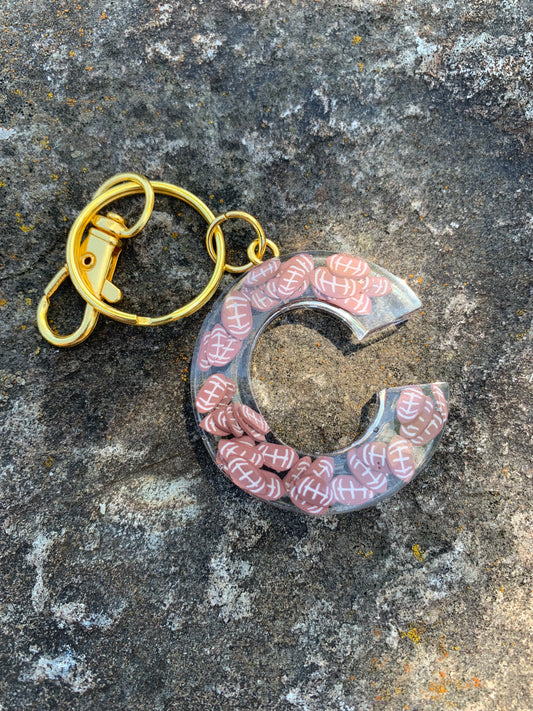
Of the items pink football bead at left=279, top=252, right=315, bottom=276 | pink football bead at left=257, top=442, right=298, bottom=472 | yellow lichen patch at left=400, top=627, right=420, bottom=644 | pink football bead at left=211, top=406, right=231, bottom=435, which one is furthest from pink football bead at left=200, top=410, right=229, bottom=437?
yellow lichen patch at left=400, top=627, right=420, bottom=644

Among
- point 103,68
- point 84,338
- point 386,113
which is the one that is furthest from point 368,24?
point 84,338

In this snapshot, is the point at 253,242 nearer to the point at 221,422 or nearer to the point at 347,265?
the point at 347,265

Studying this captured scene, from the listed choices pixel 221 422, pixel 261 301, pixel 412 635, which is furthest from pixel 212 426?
pixel 412 635

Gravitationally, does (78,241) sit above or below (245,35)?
below

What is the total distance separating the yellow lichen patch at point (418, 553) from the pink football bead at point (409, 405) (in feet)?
1.43

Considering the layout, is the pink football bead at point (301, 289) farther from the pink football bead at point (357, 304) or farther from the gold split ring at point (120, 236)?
the gold split ring at point (120, 236)

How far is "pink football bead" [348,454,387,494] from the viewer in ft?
5.20

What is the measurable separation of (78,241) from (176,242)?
0.34 m

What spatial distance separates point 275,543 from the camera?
62.7 inches

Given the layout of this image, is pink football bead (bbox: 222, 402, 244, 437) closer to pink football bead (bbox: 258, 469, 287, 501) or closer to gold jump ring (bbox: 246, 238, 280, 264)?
pink football bead (bbox: 258, 469, 287, 501)

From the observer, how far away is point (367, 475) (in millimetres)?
1592

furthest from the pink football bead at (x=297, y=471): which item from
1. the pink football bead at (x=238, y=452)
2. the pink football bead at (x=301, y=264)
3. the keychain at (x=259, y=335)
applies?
the pink football bead at (x=301, y=264)

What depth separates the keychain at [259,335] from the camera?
5.11 ft

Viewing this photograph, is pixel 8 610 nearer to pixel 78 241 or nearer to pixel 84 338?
pixel 84 338
